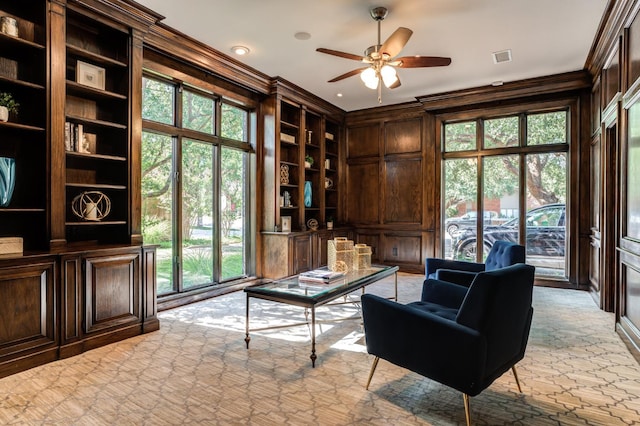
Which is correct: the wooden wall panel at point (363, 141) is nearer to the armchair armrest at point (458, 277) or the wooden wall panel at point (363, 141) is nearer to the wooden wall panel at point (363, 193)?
the wooden wall panel at point (363, 193)

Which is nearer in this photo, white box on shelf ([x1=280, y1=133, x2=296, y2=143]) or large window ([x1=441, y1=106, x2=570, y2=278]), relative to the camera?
large window ([x1=441, y1=106, x2=570, y2=278])

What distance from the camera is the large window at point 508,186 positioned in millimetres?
5711

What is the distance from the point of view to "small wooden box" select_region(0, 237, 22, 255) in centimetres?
279

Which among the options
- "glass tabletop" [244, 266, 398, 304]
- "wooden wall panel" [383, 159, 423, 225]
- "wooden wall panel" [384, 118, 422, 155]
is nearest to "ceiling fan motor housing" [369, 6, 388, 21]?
"glass tabletop" [244, 266, 398, 304]

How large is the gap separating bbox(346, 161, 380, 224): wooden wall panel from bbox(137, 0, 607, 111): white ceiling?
7.43 feet

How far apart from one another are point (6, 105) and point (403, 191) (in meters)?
5.65

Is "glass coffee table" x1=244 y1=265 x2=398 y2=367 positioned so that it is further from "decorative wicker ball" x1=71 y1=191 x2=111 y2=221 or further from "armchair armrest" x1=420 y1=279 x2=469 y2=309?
"decorative wicker ball" x1=71 y1=191 x2=111 y2=221

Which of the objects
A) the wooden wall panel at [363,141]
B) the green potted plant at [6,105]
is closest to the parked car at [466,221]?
the wooden wall panel at [363,141]

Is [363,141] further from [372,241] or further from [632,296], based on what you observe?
[632,296]

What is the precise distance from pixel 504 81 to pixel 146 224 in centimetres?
538

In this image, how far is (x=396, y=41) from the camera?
3.28 metres

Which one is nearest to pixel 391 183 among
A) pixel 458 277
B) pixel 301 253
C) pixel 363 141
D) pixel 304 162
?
pixel 363 141

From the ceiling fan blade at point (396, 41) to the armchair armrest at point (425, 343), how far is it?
221 centimetres

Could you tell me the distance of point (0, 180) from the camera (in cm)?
285
